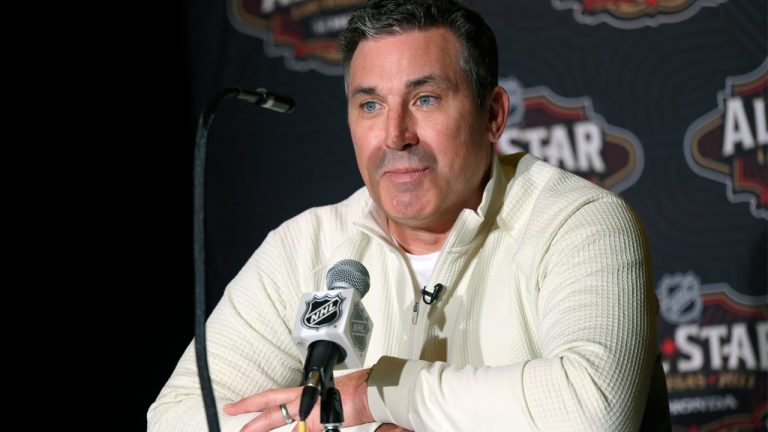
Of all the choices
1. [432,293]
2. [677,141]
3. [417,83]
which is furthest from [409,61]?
[677,141]

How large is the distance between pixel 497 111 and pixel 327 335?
1.21 m

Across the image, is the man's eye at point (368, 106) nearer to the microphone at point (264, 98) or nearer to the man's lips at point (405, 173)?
the man's lips at point (405, 173)

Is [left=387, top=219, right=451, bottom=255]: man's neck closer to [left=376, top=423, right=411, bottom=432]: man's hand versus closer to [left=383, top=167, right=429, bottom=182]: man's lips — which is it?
[left=383, top=167, right=429, bottom=182]: man's lips

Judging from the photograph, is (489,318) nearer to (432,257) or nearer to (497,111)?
(432,257)

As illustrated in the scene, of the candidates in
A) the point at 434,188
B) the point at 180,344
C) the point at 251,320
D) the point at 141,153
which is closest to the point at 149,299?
the point at 180,344

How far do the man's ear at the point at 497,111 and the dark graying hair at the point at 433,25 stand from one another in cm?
6

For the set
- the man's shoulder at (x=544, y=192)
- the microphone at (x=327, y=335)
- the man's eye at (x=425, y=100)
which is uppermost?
the man's eye at (x=425, y=100)

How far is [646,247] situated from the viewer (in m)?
2.00

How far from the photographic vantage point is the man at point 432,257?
1.79 meters

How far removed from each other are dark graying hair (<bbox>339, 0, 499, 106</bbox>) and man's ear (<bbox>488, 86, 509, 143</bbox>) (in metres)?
0.06

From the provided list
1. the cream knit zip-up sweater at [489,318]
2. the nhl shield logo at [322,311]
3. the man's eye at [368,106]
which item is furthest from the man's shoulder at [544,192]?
the nhl shield logo at [322,311]

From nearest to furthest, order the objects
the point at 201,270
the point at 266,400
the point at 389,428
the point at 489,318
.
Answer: the point at 201,270
the point at 389,428
the point at 266,400
the point at 489,318

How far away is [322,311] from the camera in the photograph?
1.35m

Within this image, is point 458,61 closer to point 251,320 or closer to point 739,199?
point 251,320
